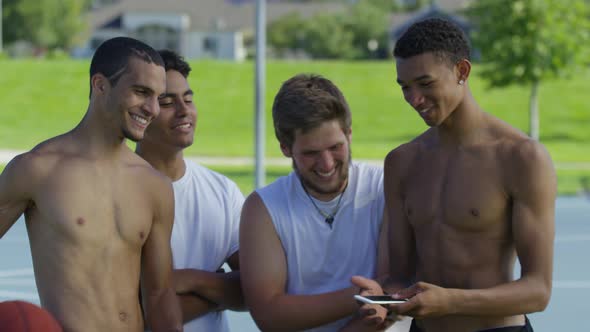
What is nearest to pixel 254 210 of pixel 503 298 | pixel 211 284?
pixel 211 284

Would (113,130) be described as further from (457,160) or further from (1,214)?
(457,160)

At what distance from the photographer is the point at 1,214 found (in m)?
3.88

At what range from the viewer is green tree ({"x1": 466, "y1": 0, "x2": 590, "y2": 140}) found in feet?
80.1

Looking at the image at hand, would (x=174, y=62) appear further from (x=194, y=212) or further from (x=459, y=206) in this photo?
(x=459, y=206)

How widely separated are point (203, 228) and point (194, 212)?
88mm

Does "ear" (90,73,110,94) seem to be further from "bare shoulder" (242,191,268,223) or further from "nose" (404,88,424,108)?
"nose" (404,88,424,108)

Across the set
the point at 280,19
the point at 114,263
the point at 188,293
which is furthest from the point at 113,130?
the point at 280,19

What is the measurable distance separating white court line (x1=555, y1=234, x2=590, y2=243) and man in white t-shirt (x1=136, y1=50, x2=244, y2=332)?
394 inches

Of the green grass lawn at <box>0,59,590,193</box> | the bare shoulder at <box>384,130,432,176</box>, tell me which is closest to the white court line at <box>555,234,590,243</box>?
the bare shoulder at <box>384,130,432,176</box>

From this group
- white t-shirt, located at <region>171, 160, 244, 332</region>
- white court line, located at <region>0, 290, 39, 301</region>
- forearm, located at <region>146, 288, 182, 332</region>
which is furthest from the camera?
white court line, located at <region>0, 290, 39, 301</region>

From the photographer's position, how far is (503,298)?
12.8ft

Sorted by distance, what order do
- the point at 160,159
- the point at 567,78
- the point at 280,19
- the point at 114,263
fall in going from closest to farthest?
the point at 114,263 < the point at 160,159 < the point at 567,78 < the point at 280,19

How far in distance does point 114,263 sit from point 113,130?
1.70 feet

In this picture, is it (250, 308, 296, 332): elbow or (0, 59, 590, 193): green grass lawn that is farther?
(0, 59, 590, 193): green grass lawn
